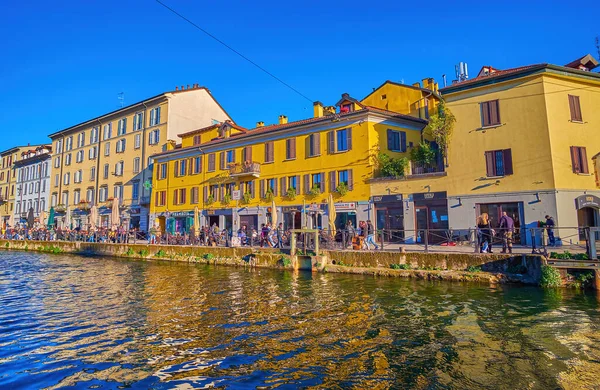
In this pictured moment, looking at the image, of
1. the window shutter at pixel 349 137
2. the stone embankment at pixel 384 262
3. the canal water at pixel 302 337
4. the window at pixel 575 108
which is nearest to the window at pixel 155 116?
the stone embankment at pixel 384 262

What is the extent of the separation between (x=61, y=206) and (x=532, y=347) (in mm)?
55010

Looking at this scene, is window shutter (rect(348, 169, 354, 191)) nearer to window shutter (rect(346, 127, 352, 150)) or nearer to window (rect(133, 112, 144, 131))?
window shutter (rect(346, 127, 352, 150))

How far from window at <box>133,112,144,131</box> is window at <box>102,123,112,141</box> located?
506 centimetres

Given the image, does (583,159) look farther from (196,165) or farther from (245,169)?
(196,165)

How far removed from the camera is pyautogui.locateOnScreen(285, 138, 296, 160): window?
2861 centimetres

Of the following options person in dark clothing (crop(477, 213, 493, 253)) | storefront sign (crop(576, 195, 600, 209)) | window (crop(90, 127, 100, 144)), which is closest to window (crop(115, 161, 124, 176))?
window (crop(90, 127, 100, 144))

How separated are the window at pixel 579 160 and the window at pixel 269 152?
19463mm

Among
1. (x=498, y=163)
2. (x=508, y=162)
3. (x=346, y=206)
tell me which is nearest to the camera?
(x=508, y=162)

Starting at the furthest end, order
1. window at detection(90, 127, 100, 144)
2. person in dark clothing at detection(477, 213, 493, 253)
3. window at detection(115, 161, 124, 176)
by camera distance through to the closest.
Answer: window at detection(90, 127, 100, 144) < window at detection(115, 161, 124, 176) < person in dark clothing at detection(477, 213, 493, 253)

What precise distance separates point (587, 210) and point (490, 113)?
6.98 metres

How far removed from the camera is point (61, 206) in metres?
48.7

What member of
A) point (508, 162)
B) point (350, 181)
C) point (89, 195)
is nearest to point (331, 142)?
point (350, 181)

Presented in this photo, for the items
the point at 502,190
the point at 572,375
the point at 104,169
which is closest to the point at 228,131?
the point at 104,169

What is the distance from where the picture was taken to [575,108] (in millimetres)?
19781
